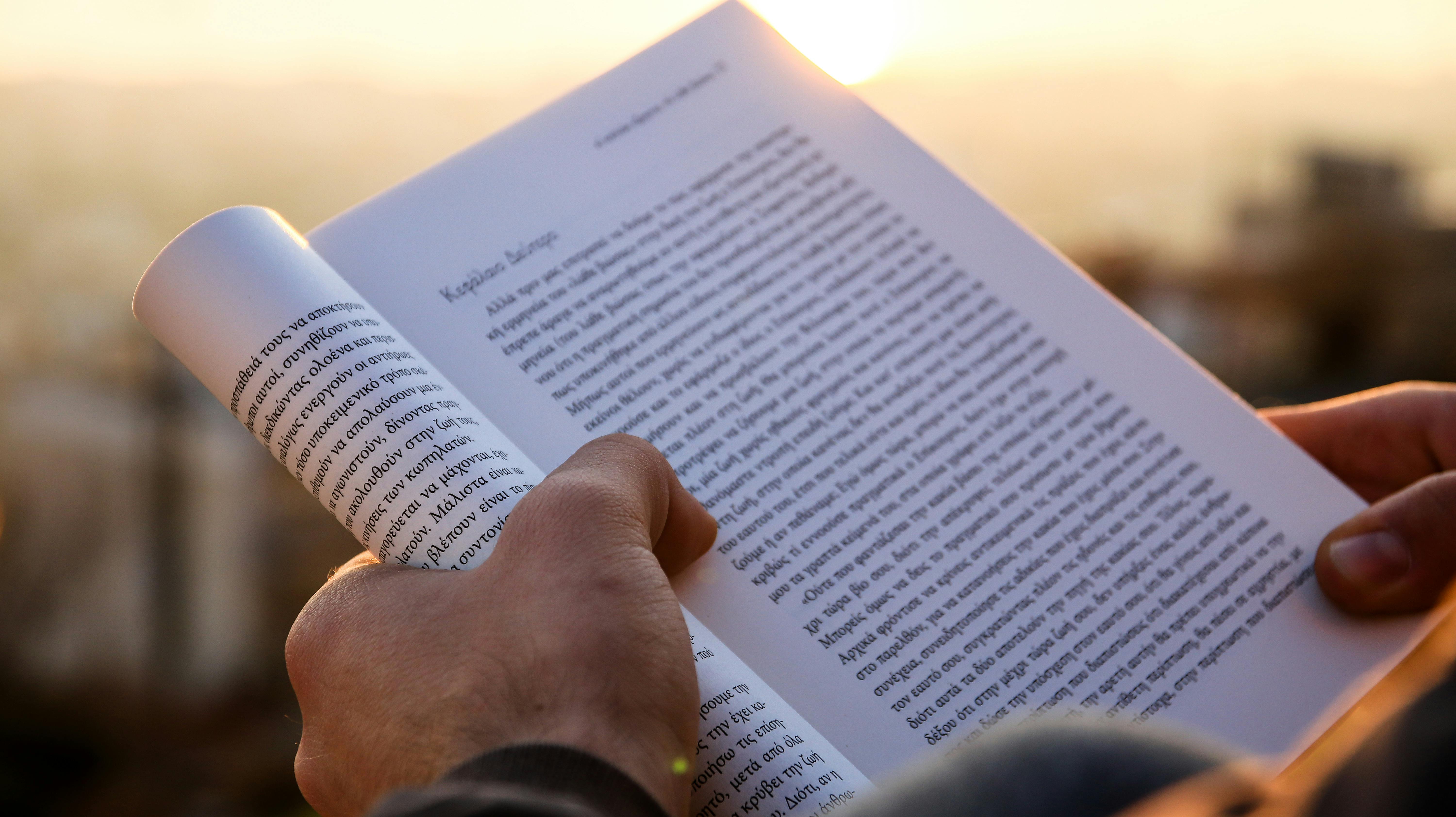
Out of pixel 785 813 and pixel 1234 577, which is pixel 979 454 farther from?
pixel 785 813

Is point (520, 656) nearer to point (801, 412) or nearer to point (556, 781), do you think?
point (556, 781)

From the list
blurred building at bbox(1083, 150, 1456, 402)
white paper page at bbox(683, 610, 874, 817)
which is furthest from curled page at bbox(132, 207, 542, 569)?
blurred building at bbox(1083, 150, 1456, 402)

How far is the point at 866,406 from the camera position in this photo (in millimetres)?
777

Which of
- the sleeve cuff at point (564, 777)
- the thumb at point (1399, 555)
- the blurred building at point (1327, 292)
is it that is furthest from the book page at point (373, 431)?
the blurred building at point (1327, 292)

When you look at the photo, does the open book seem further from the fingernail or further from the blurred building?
the blurred building

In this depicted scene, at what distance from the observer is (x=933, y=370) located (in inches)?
32.0

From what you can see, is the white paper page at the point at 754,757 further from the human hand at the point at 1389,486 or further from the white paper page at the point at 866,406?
the human hand at the point at 1389,486

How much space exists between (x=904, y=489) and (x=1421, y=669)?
50cm

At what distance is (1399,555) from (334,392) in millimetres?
868

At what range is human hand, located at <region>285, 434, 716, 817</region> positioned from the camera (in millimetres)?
430

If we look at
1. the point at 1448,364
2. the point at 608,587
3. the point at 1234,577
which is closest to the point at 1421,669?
the point at 608,587

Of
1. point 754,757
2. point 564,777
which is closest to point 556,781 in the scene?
point 564,777

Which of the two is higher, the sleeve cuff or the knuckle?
the knuckle

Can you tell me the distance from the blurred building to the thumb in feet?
13.3
